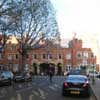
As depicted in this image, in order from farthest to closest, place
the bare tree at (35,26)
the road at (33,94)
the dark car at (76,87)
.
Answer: the bare tree at (35,26)
the dark car at (76,87)
the road at (33,94)

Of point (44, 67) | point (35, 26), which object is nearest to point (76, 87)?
point (35, 26)

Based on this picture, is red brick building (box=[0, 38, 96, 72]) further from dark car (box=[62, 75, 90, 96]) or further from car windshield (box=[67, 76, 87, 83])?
dark car (box=[62, 75, 90, 96])

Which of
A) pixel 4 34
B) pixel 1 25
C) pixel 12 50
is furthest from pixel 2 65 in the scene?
pixel 1 25

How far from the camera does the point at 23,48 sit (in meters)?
63.3

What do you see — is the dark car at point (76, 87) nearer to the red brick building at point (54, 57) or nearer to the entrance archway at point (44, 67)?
the red brick building at point (54, 57)

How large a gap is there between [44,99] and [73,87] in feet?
11.9

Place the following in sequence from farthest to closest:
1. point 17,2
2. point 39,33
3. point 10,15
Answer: point 39,33 < point 17,2 < point 10,15

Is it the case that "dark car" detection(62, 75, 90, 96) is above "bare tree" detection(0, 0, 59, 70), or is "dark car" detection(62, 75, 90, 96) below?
below

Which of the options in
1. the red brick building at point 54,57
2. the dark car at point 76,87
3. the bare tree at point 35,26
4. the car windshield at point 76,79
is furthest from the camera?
the red brick building at point 54,57

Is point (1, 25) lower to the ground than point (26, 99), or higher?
higher

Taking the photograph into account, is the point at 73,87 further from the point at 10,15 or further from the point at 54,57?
the point at 54,57

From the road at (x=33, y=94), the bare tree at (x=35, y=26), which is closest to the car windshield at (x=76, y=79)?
the road at (x=33, y=94)

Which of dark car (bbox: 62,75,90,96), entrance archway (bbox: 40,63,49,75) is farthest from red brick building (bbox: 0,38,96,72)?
dark car (bbox: 62,75,90,96)

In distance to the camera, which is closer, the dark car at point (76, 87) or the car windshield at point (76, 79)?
the dark car at point (76, 87)
